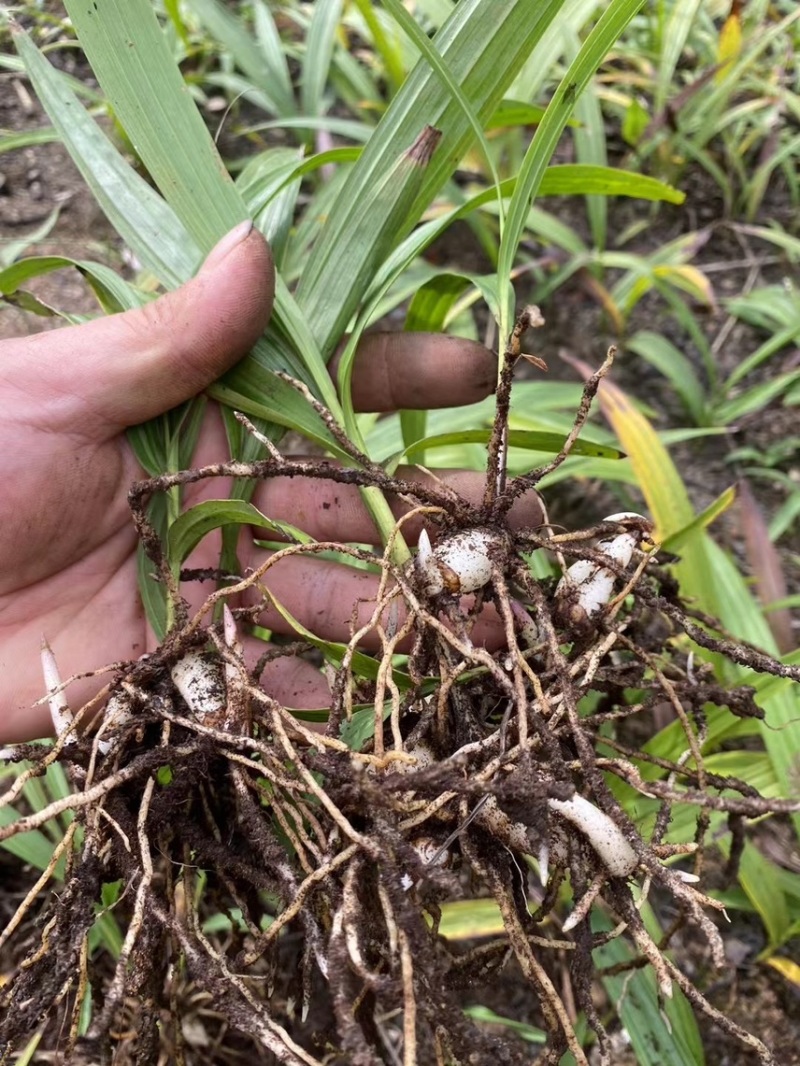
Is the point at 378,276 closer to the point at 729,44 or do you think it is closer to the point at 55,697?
the point at 55,697

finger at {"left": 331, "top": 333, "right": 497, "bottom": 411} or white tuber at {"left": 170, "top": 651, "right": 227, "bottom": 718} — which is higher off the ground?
finger at {"left": 331, "top": 333, "right": 497, "bottom": 411}

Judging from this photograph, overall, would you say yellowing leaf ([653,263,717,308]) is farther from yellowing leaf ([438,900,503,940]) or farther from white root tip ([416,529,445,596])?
yellowing leaf ([438,900,503,940])

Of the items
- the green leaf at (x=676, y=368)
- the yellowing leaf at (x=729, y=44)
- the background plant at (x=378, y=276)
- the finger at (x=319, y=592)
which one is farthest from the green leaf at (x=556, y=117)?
the yellowing leaf at (x=729, y=44)

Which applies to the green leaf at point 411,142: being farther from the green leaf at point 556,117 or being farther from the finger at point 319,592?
the finger at point 319,592

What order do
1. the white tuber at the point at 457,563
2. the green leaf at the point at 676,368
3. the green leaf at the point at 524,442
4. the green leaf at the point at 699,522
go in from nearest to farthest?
the white tuber at the point at 457,563, the green leaf at the point at 524,442, the green leaf at the point at 699,522, the green leaf at the point at 676,368

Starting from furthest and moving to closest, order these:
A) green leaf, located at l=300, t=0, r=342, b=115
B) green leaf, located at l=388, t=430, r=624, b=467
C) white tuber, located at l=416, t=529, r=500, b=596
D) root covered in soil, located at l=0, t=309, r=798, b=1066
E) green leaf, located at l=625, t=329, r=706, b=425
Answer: green leaf, located at l=300, t=0, r=342, b=115 < green leaf, located at l=625, t=329, r=706, b=425 < green leaf, located at l=388, t=430, r=624, b=467 < white tuber, located at l=416, t=529, r=500, b=596 < root covered in soil, located at l=0, t=309, r=798, b=1066

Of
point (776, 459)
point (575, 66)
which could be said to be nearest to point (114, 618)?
point (575, 66)

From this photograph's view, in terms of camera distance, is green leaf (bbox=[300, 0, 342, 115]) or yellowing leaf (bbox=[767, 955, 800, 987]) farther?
green leaf (bbox=[300, 0, 342, 115])

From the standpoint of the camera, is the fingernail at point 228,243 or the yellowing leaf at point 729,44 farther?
the yellowing leaf at point 729,44

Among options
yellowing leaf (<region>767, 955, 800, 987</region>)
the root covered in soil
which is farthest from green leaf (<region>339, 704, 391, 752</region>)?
yellowing leaf (<region>767, 955, 800, 987</region>)
